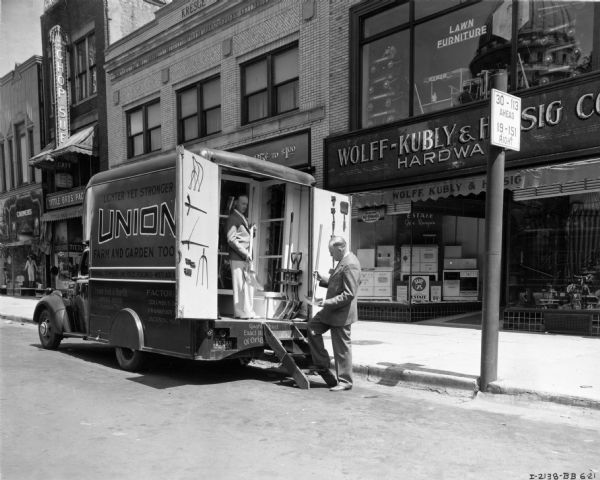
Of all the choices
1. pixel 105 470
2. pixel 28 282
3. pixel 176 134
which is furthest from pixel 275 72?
pixel 28 282

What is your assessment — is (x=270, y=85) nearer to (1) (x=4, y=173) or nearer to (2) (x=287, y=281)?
(2) (x=287, y=281)

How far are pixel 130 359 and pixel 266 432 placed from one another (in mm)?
3571

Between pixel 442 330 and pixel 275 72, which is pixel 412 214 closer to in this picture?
pixel 442 330

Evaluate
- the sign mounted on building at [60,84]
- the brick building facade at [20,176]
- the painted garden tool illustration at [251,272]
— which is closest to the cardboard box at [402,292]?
the painted garden tool illustration at [251,272]

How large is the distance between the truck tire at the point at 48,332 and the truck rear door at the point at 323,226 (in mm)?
4738

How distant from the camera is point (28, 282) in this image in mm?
24922

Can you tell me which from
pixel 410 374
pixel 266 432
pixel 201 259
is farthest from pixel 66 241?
pixel 266 432

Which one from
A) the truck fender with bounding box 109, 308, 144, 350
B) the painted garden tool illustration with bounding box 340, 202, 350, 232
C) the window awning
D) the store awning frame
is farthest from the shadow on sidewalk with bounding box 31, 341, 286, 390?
the window awning

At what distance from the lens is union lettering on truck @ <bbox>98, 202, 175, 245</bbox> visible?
695cm

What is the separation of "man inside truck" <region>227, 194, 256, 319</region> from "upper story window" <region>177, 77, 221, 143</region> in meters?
10.0

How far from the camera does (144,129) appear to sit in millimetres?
19828

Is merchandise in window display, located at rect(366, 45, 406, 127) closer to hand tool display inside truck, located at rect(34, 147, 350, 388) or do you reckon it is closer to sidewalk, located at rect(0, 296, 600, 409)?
hand tool display inside truck, located at rect(34, 147, 350, 388)

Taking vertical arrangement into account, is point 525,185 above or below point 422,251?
above

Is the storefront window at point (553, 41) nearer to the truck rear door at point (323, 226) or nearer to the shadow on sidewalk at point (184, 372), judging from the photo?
the truck rear door at point (323, 226)
